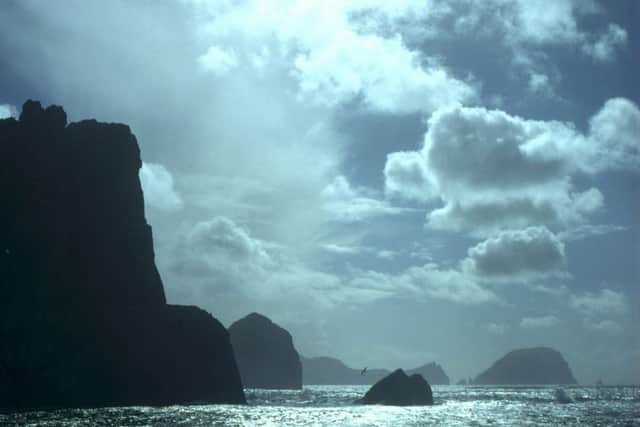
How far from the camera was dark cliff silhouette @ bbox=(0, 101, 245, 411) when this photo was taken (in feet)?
289

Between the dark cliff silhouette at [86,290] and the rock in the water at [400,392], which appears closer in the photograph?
the dark cliff silhouette at [86,290]

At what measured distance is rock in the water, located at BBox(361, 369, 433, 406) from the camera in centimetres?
10981

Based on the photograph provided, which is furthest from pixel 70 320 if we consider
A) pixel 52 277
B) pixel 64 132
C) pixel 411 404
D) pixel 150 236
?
pixel 411 404

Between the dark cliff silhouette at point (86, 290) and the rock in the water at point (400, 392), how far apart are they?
2628cm

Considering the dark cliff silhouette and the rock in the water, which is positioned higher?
the dark cliff silhouette

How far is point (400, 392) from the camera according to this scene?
110m

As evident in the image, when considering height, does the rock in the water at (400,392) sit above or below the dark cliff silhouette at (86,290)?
below

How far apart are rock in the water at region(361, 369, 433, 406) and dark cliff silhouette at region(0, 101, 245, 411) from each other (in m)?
26.3

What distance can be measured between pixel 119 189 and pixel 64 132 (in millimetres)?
14369

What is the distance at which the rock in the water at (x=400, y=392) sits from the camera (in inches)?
4323

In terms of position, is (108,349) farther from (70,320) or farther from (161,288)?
(161,288)

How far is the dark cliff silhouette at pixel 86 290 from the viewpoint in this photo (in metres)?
87.9

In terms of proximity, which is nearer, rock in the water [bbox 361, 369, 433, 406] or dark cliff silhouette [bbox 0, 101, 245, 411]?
dark cliff silhouette [bbox 0, 101, 245, 411]

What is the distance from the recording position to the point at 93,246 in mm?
104312
